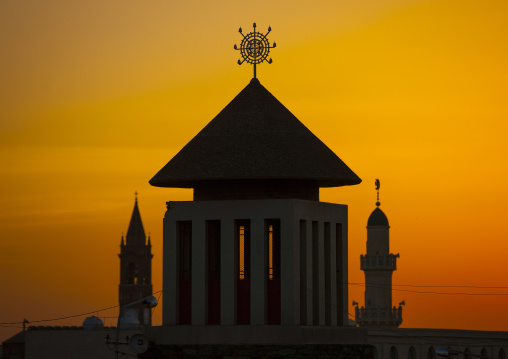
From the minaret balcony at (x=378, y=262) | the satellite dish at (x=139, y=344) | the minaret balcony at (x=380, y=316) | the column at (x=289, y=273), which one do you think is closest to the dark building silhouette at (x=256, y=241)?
the column at (x=289, y=273)

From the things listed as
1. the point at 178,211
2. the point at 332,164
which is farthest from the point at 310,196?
the point at 178,211

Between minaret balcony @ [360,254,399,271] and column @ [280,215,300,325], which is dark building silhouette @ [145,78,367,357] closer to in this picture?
column @ [280,215,300,325]

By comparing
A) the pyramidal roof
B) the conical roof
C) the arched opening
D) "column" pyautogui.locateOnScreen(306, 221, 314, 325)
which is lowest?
the arched opening

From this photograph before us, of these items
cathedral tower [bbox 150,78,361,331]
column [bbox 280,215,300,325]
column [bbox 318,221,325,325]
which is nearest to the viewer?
column [bbox 280,215,300,325]

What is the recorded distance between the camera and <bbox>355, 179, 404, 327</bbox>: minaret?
99312 millimetres

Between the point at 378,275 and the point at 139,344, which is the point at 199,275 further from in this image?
the point at 378,275

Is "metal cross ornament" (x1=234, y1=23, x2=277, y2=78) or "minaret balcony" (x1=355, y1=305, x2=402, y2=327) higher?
"metal cross ornament" (x1=234, y1=23, x2=277, y2=78)

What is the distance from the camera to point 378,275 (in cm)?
10044

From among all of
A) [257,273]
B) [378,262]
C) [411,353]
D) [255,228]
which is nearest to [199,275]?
[257,273]

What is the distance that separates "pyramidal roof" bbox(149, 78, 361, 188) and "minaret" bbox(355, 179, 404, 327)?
59.9 metres

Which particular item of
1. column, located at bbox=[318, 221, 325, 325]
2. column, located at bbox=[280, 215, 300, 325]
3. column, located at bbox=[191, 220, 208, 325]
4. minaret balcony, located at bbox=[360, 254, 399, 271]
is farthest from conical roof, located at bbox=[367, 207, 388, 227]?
column, located at bbox=[280, 215, 300, 325]

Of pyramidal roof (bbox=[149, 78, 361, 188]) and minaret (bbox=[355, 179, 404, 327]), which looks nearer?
pyramidal roof (bbox=[149, 78, 361, 188])

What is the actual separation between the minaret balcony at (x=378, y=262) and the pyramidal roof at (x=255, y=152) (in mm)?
59731

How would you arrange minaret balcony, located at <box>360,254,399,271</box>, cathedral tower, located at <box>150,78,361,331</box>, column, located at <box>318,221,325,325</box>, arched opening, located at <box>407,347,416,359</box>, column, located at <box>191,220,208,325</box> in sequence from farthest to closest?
minaret balcony, located at <box>360,254,399,271</box> → arched opening, located at <box>407,347,416,359</box> → column, located at <box>318,221,325,325</box> → column, located at <box>191,220,208,325</box> → cathedral tower, located at <box>150,78,361,331</box>
